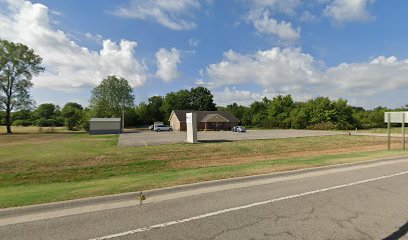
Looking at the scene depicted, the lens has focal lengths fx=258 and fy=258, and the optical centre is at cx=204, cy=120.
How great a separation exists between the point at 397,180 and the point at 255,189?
5.02 m

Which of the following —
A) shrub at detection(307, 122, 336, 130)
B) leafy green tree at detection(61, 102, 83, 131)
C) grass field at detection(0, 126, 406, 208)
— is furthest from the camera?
leafy green tree at detection(61, 102, 83, 131)

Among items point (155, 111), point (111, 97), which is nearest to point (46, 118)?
point (111, 97)

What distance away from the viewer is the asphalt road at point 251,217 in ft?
14.7

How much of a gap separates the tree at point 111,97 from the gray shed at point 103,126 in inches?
933

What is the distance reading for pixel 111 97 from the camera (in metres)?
76.8

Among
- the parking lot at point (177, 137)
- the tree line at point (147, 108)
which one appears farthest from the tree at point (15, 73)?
the parking lot at point (177, 137)

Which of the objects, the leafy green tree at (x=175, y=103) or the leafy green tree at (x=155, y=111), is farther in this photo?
the leafy green tree at (x=155, y=111)

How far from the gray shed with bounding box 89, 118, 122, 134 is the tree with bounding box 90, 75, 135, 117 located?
933 inches

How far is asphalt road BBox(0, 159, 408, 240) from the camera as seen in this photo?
4492 mm

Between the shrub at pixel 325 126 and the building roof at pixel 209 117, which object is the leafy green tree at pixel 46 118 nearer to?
the building roof at pixel 209 117

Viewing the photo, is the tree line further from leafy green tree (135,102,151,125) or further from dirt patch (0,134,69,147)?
dirt patch (0,134,69,147)

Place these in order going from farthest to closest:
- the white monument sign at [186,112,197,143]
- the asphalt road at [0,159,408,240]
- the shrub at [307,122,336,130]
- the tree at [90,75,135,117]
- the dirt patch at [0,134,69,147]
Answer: the tree at [90,75,135,117] → the shrub at [307,122,336,130] → the dirt patch at [0,134,69,147] → the white monument sign at [186,112,197,143] → the asphalt road at [0,159,408,240]

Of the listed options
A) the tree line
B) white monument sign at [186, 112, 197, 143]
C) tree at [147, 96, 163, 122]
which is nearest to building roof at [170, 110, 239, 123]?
the tree line

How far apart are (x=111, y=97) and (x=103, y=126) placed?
27989 millimetres
